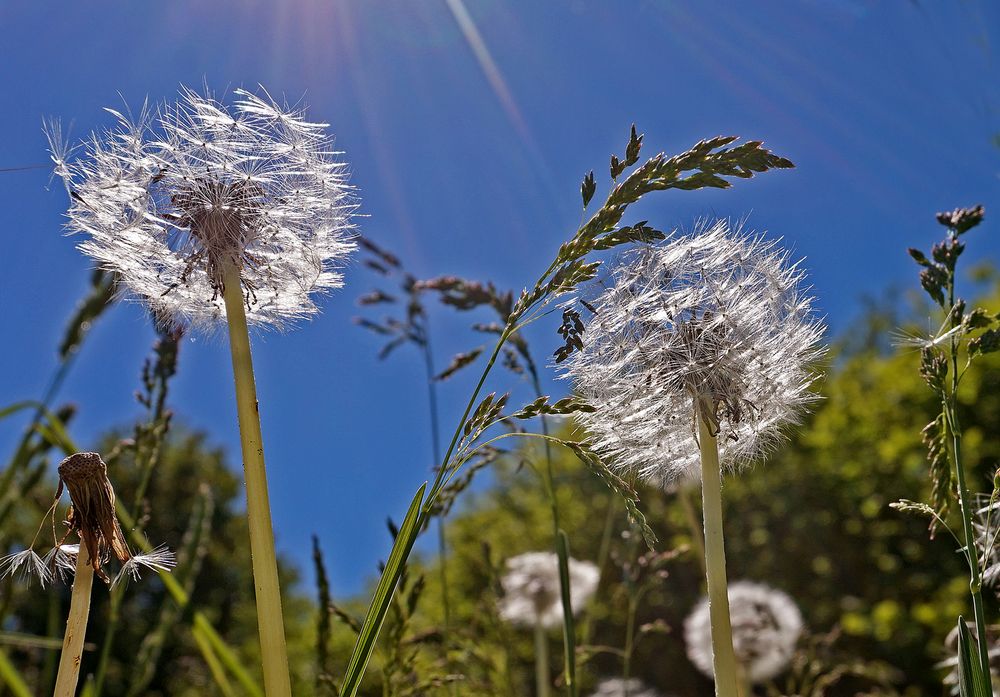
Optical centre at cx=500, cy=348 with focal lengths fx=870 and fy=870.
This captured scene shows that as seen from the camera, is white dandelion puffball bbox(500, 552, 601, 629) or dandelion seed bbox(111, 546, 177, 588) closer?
dandelion seed bbox(111, 546, 177, 588)

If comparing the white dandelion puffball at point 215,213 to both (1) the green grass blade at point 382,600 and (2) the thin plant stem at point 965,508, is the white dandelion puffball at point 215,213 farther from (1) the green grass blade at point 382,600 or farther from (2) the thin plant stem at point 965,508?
(2) the thin plant stem at point 965,508

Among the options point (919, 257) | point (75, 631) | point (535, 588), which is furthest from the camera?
point (535, 588)

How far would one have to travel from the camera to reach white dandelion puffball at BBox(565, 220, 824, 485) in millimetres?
1592

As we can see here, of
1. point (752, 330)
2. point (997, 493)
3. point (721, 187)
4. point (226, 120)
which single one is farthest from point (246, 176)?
point (997, 493)

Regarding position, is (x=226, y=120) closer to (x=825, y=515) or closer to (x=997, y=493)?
(x=997, y=493)

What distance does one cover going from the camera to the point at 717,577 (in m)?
1.26

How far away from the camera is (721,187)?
1.31 metres

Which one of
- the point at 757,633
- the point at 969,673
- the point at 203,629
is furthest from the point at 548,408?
the point at 757,633

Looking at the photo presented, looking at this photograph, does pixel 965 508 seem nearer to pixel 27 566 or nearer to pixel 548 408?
pixel 548 408

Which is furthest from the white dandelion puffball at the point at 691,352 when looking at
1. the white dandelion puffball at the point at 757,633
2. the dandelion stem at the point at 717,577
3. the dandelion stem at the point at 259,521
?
the white dandelion puffball at the point at 757,633

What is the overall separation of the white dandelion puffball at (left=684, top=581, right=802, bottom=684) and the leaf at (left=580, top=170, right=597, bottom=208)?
322 cm

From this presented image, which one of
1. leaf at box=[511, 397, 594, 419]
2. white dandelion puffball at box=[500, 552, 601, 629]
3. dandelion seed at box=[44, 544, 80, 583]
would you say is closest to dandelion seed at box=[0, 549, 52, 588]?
dandelion seed at box=[44, 544, 80, 583]

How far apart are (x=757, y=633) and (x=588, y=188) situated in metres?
3.76

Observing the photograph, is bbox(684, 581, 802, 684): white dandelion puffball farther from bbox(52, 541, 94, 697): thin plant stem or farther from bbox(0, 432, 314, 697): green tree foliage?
bbox(0, 432, 314, 697): green tree foliage
